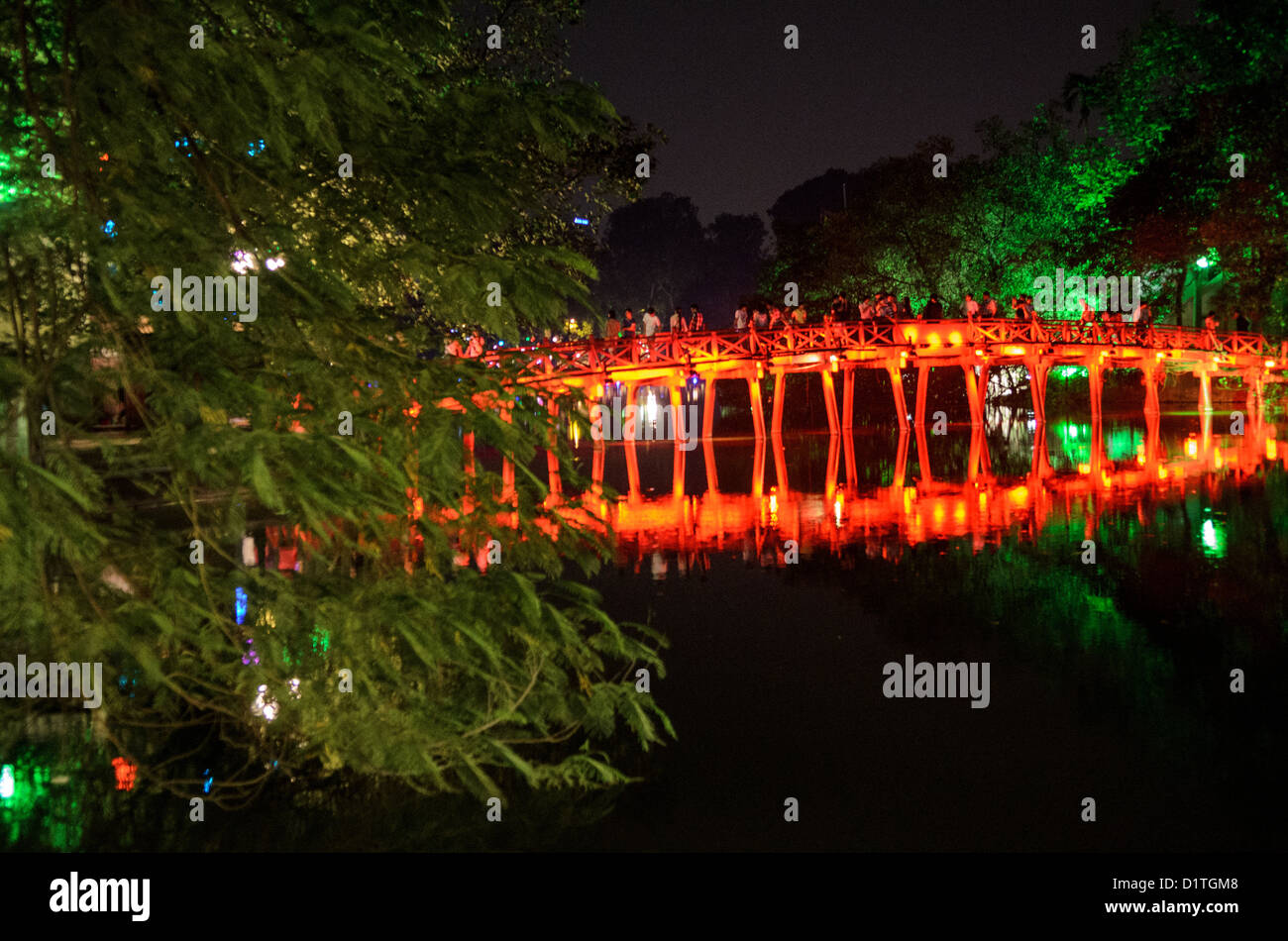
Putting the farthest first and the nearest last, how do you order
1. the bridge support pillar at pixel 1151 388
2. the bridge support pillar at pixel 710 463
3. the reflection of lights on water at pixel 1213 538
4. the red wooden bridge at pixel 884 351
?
the bridge support pillar at pixel 1151 388 → the red wooden bridge at pixel 884 351 → the bridge support pillar at pixel 710 463 → the reflection of lights on water at pixel 1213 538

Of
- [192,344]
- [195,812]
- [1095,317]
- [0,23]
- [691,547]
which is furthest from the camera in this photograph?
[1095,317]

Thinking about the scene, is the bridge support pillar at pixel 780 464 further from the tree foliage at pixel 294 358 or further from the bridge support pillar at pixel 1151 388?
the tree foliage at pixel 294 358

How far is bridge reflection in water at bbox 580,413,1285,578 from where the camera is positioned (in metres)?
16.9

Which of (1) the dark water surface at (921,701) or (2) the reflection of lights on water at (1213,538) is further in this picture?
(2) the reflection of lights on water at (1213,538)

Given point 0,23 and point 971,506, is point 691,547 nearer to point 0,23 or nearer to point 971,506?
point 971,506

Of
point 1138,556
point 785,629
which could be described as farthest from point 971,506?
point 785,629

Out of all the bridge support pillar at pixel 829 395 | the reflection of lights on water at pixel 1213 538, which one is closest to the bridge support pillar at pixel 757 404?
the bridge support pillar at pixel 829 395

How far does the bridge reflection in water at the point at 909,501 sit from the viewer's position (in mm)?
16891

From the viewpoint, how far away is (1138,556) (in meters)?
14.5

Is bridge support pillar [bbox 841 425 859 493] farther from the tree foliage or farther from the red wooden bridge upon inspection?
the tree foliage

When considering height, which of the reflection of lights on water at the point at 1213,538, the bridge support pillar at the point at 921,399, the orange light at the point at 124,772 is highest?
the bridge support pillar at the point at 921,399

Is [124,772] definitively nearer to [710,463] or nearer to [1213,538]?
[1213,538]

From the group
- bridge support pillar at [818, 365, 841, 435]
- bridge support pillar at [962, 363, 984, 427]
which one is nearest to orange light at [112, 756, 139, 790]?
bridge support pillar at [962, 363, 984, 427]
